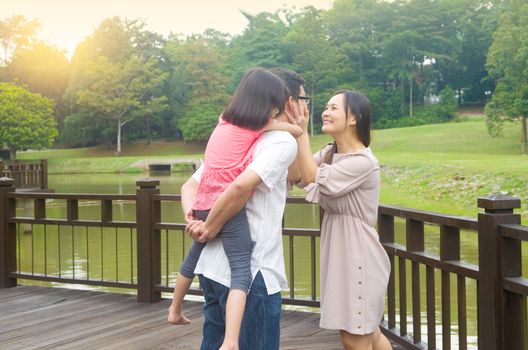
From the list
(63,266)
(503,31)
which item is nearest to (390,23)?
(503,31)

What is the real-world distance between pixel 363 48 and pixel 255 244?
5071cm

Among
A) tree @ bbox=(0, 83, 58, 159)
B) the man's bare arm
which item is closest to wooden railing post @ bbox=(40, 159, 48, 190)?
the man's bare arm

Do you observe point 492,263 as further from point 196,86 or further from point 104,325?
point 196,86

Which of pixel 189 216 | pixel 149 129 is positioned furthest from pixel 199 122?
pixel 189 216

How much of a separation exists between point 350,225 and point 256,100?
2.33 feet

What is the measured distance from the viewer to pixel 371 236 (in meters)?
2.67

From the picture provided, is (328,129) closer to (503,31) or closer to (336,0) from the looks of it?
(503,31)

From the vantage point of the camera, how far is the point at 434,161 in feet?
79.2

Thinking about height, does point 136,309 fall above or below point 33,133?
below

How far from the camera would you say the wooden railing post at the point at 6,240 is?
587 cm

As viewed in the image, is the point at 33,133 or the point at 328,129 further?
the point at 33,133

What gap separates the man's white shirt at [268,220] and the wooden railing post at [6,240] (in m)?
4.08

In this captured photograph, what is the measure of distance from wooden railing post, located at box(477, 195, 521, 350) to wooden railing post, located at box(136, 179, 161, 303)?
2786 millimetres

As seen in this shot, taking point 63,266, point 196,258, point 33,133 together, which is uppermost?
point 33,133
